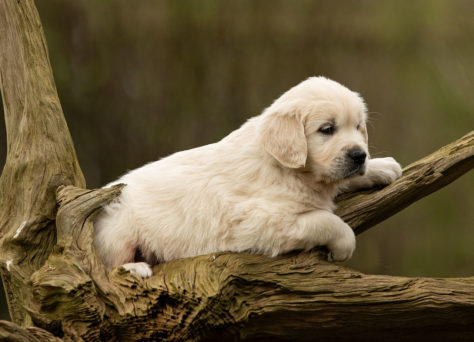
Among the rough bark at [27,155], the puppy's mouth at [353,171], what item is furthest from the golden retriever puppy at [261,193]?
the rough bark at [27,155]

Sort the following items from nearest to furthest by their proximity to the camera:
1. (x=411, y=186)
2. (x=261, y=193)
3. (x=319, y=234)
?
(x=319, y=234) < (x=261, y=193) < (x=411, y=186)

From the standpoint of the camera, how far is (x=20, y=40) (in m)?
4.96

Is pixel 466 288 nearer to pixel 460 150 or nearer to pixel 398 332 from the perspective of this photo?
pixel 398 332

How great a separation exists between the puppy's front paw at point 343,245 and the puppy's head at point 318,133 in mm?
372

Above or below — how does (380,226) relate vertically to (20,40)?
below

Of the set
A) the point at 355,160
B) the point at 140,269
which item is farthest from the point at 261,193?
the point at 140,269

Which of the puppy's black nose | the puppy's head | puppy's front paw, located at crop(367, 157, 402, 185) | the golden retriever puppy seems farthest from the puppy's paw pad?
puppy's front paw, located at crop(367, 157, 402, 185)

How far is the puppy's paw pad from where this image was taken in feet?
13.9

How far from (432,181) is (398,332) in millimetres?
1132

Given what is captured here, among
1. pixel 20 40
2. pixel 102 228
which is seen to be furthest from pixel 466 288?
pixel 20 40

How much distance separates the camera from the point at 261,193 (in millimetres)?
4449

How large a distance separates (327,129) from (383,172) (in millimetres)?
626

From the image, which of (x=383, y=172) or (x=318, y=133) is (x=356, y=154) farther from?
(x=383, y=172)

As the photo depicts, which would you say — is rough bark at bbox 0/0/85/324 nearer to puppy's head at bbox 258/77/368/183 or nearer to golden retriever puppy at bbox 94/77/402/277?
golden retriever puppy at bbox 94/77/402/277
